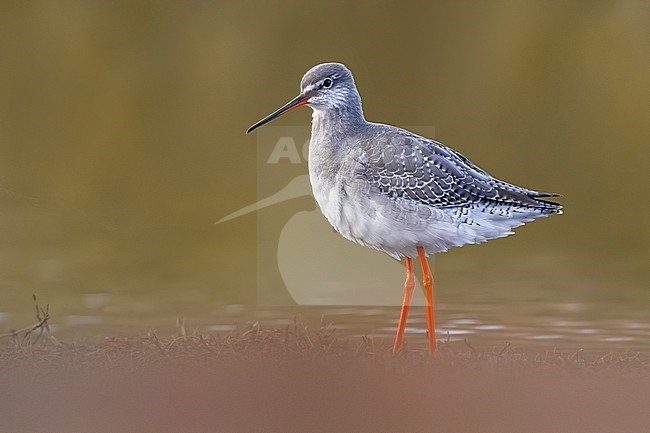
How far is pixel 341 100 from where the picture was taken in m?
8.43

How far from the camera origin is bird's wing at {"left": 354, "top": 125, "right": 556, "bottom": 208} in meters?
7.91

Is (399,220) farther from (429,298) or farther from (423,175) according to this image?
(429,298)

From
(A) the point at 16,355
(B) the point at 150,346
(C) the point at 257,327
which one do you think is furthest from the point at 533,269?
(A) the point at 16,355

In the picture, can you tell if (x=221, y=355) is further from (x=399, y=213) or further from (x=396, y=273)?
(x=396, y=273)

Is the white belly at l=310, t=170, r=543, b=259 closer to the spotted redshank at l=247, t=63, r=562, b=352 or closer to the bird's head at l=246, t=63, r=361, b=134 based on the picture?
the spotted redshank at l=247, t=63, r=562, b=352

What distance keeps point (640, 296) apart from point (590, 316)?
0.92 metres

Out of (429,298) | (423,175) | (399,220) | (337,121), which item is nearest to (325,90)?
(337,121)

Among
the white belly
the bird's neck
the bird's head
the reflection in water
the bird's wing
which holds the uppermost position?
the bird's head

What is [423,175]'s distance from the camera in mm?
7992

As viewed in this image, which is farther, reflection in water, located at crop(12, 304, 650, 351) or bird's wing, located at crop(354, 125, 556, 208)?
reflection in water, located at crop(12, 304, 650, 351)

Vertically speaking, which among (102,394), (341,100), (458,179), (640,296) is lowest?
(102,394)

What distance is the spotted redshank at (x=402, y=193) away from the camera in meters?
7.88

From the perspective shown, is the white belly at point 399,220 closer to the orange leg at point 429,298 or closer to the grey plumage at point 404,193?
the grey plumage at point 404,193

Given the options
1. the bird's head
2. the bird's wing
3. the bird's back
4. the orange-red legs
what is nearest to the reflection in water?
the orange-red legs
